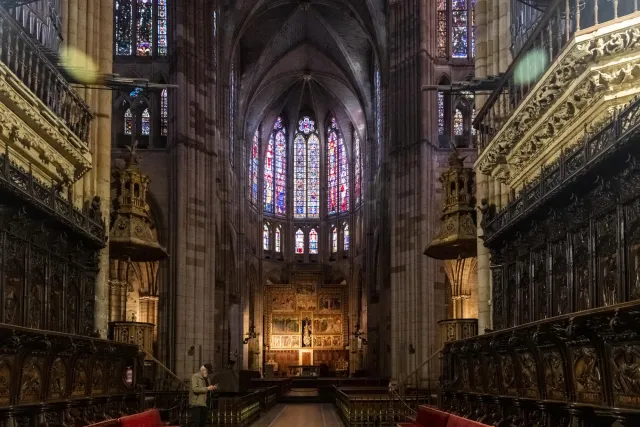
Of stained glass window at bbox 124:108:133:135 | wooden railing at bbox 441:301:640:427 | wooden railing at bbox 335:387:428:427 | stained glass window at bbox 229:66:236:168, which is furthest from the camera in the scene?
stained glass window at bbox 229:66:236:168

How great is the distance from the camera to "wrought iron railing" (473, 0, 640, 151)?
35.8ft

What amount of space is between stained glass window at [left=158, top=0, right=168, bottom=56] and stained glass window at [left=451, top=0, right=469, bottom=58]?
40.2 feet

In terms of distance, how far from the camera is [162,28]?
33.9 meters

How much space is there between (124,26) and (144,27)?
869 millimetres

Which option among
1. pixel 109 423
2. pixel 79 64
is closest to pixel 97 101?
pixel 79 64

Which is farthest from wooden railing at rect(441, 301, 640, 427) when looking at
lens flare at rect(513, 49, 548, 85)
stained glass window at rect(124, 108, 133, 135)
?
stained glass window at rect(124, 108, 133, 135)

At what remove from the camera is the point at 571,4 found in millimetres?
11953

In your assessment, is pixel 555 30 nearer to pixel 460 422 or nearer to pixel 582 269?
pixel 582 269

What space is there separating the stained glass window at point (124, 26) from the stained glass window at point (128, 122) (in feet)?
8.23

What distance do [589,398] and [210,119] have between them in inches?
1114

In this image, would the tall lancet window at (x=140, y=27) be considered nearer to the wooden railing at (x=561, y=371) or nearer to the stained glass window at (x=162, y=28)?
the stained glass window at (x=162, y=28)

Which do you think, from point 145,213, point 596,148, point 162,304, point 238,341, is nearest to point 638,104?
point 596,148

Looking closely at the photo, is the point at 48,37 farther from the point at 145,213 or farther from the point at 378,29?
the point at 378,29

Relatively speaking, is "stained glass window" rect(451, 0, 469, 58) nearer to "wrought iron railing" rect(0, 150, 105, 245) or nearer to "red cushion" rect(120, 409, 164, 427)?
"wrought iron railing" rect(0, 150, 105, 245)
